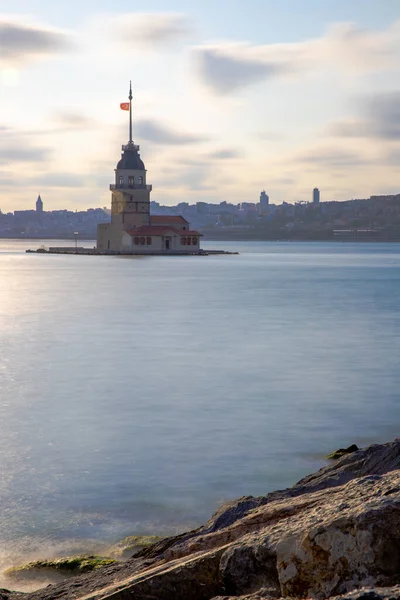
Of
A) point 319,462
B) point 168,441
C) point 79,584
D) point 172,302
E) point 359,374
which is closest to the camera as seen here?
point 79,584

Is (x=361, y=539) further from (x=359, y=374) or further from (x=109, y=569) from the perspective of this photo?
(x=359, y=374)

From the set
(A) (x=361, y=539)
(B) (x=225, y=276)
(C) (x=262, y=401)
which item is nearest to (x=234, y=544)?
(A) (x=361, y=539)

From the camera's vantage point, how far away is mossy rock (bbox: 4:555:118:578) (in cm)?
761

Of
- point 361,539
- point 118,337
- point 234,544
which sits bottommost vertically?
point 118,337

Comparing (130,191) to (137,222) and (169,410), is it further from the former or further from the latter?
(169,410)

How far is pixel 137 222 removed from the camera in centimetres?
12269

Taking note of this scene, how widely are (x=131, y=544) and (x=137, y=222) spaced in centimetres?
11560

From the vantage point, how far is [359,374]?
2098 centimetres

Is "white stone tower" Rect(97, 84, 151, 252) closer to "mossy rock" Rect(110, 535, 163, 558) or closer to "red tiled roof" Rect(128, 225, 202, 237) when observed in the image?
"red tiled roof" Rect(128, 225, 202, 237)

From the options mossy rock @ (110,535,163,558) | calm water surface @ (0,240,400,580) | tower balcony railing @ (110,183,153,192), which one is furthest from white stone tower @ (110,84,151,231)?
mossy rock @ (110,535,163,558)

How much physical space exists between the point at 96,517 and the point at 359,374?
12.8 m

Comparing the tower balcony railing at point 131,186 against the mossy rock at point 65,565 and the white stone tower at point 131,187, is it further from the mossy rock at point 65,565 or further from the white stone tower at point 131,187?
the mossy rock at point 65,565

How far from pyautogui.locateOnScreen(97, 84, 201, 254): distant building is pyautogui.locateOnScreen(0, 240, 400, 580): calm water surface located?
80917 millimetres

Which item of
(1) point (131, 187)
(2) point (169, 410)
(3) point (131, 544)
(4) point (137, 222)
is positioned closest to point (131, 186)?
(1) point (131, 187)
